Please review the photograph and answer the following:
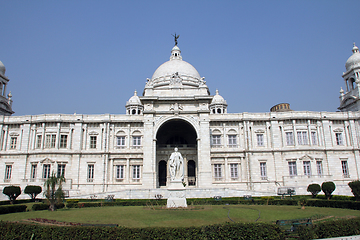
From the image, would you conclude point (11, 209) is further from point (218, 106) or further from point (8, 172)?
point (218, 106)

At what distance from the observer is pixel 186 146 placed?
46.6 metres

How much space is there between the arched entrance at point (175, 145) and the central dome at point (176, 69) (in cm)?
1425

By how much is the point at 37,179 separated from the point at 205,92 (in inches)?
1084

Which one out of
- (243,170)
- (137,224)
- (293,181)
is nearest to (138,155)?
(243,170)

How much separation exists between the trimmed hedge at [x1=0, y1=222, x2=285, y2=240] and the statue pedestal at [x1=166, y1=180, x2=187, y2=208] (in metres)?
10.3

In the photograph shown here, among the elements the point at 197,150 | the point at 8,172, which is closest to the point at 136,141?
the point at 197,150

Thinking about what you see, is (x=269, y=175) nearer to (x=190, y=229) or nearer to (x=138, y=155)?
(x=138, y=155)

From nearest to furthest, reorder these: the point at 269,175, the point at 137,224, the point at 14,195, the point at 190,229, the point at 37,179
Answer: the point at 190,229
the point at 137,224
the point at 14,195
the point at 37,179
the point at 269,175

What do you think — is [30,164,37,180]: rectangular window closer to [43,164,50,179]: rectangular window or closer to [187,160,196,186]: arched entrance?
[43,164,50,179]: rectangular window

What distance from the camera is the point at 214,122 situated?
150ft

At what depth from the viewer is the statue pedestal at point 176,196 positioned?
22188 millimetres

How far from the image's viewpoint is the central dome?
58281 millimetres

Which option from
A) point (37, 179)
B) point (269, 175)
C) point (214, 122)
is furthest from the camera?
point (214, 122)

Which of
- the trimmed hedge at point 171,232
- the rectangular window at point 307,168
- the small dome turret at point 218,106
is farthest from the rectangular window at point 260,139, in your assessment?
the trimmed hedge at point 171,232
